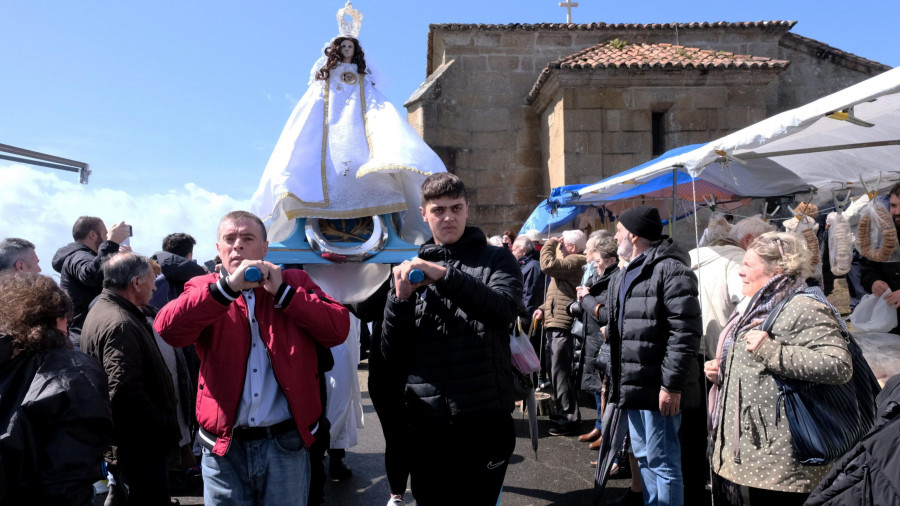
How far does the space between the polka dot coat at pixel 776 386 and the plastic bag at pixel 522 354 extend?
3.13ft

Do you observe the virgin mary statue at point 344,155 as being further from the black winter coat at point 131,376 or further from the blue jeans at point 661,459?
the blue jeans at point 661,459

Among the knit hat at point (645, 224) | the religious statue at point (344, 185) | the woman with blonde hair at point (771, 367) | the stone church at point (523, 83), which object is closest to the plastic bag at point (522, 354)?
the woman with blonde hair at point (771, 367)

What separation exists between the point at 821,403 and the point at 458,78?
1316 centimetres

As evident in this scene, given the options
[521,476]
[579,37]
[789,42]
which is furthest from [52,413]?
[789,42]

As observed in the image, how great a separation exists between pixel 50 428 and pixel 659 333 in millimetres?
2796

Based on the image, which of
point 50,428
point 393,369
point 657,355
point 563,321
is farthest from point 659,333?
point 50,428

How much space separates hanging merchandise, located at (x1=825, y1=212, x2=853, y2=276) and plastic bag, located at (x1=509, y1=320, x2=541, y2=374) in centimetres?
295

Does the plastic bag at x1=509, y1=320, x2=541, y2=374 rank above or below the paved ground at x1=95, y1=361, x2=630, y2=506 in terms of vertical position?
above

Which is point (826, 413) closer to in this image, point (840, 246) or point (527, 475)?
point (840, 246)

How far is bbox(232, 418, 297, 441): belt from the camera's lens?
2.29m

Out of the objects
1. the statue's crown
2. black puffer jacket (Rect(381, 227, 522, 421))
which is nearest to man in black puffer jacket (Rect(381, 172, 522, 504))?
black puffer jacket (Rect(381, 227, 522, 421))

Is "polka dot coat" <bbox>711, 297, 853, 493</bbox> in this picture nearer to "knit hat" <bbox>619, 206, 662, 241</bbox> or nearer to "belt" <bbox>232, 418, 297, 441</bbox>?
"knit hat" <bbox>619, 206, 662, 241</bbox>

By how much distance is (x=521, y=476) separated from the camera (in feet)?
15.4

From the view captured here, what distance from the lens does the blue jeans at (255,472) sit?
90.5 inches
